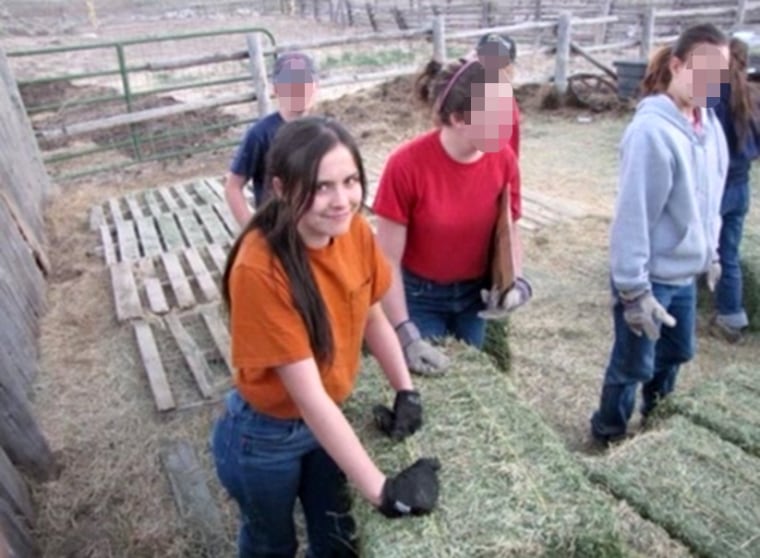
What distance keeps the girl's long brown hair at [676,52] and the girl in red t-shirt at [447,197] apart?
2.16 ft

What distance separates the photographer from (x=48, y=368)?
414 cm

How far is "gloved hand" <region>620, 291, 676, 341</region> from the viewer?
8.25ft

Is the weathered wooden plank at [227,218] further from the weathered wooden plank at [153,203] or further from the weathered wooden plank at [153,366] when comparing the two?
the weathered wooden plank at [153,366]

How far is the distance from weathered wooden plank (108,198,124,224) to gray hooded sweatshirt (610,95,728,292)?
5.22 metres

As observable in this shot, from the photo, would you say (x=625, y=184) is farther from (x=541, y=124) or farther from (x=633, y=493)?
(x=541, y=124)

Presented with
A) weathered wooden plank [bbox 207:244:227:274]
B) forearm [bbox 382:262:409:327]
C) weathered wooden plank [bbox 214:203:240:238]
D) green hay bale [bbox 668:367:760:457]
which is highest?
forearm [bbox 382:262:409:327]

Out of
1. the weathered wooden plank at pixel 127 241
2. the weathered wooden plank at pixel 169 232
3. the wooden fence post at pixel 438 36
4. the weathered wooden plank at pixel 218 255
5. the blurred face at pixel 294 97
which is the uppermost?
the blurred face at pixel 294 97

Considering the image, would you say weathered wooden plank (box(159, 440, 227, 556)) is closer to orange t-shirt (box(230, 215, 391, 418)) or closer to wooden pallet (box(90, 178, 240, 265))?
orange t-shirt (box(230, 215, 391, 418))

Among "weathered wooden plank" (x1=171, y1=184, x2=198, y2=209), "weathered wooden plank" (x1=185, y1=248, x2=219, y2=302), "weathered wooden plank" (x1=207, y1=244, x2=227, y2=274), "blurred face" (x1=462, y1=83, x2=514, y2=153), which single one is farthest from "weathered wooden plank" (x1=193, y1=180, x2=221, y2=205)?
"blurred face" (x1=462, y1=83, x2=514, y2=153)

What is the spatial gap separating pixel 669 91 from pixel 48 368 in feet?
12.1

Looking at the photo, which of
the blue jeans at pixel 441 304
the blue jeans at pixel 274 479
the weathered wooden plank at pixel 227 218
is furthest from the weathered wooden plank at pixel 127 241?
the blue jeans at pixel 274 479

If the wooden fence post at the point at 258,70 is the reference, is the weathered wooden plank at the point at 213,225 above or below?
below

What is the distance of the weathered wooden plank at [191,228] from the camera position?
19.3ft

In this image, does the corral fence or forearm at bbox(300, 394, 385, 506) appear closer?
forearm at bbox(300, 394, 385, 506)
